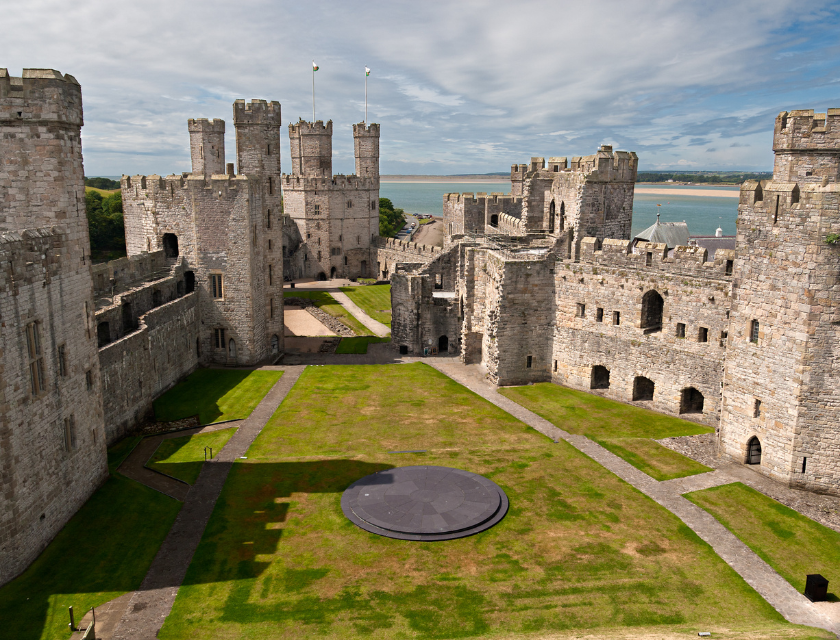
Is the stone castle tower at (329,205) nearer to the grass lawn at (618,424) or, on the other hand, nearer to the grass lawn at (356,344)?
the grass lawn at (356,344)

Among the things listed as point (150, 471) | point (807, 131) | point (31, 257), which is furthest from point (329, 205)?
point (31, 257)

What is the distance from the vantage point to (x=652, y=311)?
95.2ft

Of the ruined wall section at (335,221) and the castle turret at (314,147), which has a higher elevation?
the castle turret at (314,147)

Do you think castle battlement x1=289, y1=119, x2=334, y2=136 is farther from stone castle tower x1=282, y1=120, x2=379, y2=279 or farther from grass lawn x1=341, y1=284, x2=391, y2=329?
grass lawn x1=341, y1=284, x2=391, y2=329

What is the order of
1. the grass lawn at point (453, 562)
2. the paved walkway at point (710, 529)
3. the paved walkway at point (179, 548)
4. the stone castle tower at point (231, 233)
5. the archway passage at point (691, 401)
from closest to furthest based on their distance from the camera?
the paved walkway at point (179, 548)
the grass lawn at point (453, 562)
the paved walkway at point (710, 529)
the archway passage at point (691, 401)
the stone castle tower at point (231, 233)

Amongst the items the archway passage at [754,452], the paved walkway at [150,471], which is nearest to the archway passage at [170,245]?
the paved walkway at [150,471]

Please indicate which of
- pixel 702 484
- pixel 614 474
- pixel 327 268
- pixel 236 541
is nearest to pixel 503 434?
pixel 614 474

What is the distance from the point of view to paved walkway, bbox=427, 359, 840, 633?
51.3 ft

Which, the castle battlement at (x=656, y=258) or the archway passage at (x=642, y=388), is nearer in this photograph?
the castle battlement at (x=656, y=258)

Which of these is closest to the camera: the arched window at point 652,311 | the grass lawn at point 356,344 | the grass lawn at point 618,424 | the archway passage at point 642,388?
the grass lawn at point 618,424

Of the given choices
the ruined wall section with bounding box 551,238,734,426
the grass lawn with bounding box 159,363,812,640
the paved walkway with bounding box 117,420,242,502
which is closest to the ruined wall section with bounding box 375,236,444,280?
the ruined wall section with bounding box 551,238,734,426

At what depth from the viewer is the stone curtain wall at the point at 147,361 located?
79.3ft

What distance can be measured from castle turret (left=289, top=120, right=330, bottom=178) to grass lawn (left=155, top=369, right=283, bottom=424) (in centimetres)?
3431

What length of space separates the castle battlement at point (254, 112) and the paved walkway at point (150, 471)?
1935 centimetres
